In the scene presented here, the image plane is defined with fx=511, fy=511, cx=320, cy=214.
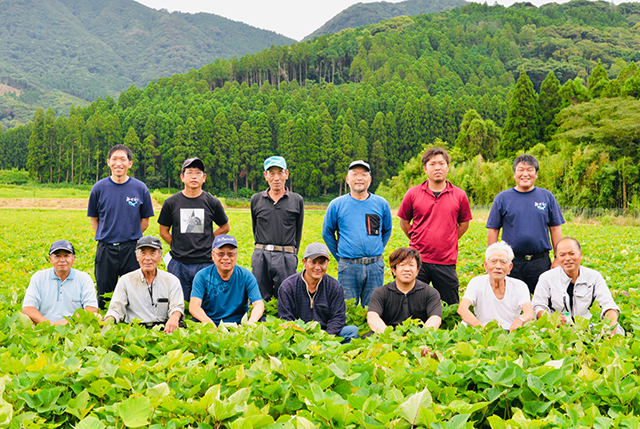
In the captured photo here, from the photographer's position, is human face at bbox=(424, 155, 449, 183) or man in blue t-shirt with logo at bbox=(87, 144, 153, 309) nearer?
human face at bbox=(424, 155, 449, 183)

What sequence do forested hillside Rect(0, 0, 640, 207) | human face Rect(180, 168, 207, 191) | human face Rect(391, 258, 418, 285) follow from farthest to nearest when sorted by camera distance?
forested hillside Rect(0, 0, 640, 207), human face Rect(180, 168, 207, 191), human face Rect(391, 258, 418, 285)

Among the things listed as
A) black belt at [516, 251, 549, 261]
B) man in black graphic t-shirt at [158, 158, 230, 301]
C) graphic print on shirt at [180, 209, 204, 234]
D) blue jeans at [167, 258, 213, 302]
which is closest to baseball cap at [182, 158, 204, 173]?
man in black graphic t-shirt at [158, 158, 230, 301]

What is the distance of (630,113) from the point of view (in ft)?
103

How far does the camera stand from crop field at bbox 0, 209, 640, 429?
2.06 meters

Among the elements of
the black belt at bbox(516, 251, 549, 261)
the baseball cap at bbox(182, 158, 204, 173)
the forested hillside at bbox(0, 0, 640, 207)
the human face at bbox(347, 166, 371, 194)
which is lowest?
the black belt at bbox(516, 251, 549, 261)

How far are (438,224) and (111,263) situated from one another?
3370mm

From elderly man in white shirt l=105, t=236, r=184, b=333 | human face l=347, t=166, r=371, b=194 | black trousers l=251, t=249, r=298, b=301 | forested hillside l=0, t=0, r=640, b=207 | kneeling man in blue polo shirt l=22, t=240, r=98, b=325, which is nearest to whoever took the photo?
elderly man in white shirt l=105, t=236, r=184, b=333

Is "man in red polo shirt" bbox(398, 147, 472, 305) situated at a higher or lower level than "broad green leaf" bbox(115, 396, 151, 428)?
higher

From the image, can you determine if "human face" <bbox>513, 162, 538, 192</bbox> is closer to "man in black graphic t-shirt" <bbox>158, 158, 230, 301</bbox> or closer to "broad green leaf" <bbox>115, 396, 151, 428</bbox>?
"man in black graphic t-shirt" <bbox>158, 158, 230, 301</bbox>

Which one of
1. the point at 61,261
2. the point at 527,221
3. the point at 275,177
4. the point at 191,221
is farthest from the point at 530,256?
the point at 61,261

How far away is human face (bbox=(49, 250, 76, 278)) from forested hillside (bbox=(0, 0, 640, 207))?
2712 centimetres

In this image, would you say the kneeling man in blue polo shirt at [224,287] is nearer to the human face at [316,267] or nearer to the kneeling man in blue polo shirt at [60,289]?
the human face at [316,267]

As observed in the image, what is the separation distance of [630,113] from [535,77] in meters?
79.4

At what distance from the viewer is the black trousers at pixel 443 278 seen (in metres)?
5.05
